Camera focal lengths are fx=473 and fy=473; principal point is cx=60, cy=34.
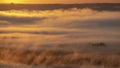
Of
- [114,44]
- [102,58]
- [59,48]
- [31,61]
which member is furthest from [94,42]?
[31,61]

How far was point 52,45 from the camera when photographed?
2312 cm

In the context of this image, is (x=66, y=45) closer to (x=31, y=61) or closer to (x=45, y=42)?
(x=45, y=42)

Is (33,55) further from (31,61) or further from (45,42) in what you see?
(45,42)

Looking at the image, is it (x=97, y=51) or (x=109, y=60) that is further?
(x=97, y=51)

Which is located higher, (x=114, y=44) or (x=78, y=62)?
(x=78, y=62)

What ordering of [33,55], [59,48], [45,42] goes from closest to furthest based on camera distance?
[33,55] → [59,48] → [45,42]

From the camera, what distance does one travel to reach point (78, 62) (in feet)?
59.4

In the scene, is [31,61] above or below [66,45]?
above

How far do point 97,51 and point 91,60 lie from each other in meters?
3.31

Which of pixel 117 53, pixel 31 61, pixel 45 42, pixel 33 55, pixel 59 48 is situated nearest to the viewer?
pixel 31 61

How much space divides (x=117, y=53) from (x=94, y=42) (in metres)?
3.69

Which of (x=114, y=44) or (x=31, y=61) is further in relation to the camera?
(x=114, y=44)

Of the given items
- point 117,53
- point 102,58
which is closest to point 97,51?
point 117,53

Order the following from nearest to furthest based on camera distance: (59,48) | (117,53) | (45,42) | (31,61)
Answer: (31,61), (117,53), (59,48), (45,42)
